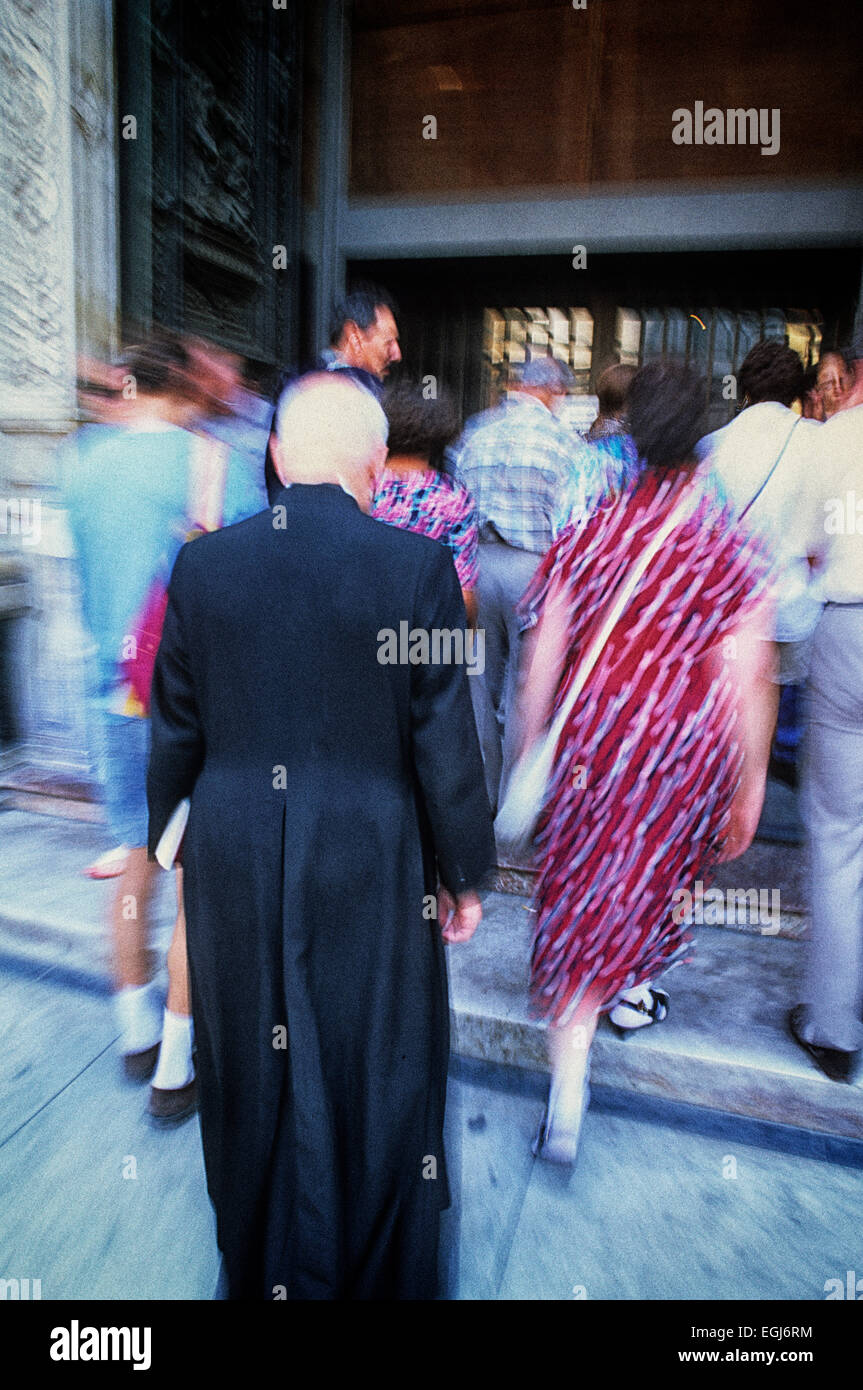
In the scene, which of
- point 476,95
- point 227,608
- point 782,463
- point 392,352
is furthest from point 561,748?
point 476,95

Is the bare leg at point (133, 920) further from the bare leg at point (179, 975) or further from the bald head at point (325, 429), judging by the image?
the bald head at point (325, 429)

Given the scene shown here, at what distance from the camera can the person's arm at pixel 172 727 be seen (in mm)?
1608

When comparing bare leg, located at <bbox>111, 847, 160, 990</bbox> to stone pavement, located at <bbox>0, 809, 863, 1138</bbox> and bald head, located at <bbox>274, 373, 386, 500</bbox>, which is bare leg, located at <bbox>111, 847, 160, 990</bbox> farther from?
bald head, located at <bbox>274, 373, 386, 500</bbox>

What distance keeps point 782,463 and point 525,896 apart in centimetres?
168

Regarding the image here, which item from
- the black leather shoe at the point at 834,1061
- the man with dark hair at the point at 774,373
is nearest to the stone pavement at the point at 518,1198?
the black leather shoe at the point at 834,1061

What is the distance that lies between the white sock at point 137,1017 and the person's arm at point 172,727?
2.74 feet

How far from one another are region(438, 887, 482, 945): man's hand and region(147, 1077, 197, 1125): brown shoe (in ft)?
3.32

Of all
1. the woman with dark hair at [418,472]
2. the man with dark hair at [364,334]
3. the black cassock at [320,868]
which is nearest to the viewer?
the black cassock at [320,868]

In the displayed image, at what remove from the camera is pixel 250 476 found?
2.46 meters

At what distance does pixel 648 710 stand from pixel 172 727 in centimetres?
93

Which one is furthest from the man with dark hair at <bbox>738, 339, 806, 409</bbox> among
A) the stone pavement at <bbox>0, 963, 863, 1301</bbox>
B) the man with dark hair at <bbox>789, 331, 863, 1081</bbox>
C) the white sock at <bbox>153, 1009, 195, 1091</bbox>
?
the white sock at <bbox>153, 1009, 195, 1091</bbox>

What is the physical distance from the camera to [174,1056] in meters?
2.33

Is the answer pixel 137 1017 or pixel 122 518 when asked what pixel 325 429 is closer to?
pixel 122 518

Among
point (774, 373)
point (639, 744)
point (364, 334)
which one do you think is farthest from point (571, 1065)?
point (364, 334)
